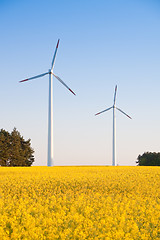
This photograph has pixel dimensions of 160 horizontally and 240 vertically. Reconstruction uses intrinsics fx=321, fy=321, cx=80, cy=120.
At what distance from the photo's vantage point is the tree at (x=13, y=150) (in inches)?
3044

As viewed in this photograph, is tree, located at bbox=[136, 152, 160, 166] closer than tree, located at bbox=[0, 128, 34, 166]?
Yes

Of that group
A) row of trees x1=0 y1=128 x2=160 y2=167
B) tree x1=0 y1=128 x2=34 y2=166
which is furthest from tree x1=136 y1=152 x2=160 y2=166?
tree x1=0 y1=128 x2=34 y2=166

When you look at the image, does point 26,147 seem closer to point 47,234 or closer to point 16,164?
point 16,164

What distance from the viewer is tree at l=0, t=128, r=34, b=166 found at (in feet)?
254

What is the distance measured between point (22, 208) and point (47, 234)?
3102 mm

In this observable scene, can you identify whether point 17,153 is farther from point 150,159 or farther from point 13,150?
point 150,159

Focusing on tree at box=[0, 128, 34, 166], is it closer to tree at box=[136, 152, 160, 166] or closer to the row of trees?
the row of trees

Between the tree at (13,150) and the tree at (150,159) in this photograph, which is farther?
the tree at (13,150)

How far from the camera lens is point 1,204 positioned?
12.6 m

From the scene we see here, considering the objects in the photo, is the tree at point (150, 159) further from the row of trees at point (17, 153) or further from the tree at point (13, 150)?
the tree at point (13, 150)

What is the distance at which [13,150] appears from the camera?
79.4 meters

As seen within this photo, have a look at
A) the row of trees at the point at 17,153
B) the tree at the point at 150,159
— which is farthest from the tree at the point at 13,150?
the tree at the point at 150,159

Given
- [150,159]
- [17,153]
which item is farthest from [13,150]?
[150,159]

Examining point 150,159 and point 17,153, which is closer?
point 150,159
